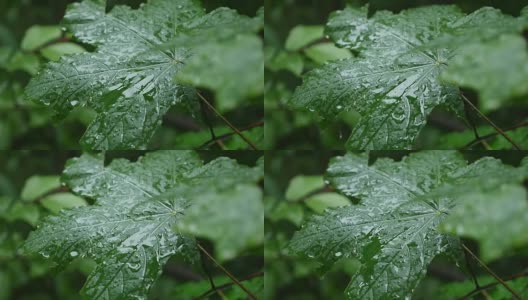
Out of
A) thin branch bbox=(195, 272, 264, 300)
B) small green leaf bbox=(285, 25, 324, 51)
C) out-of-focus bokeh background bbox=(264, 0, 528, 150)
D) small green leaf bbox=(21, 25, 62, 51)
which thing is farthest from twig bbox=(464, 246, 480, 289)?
small green leaf bbox=(21, 25, 62, 51)

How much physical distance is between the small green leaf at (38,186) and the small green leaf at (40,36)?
1.51 feet

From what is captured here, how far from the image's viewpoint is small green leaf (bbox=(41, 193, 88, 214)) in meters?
2.06

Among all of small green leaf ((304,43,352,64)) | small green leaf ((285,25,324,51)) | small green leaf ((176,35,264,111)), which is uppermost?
small green leaf ((176,35,264,111))

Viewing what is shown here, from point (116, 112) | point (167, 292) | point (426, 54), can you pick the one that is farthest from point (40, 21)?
point (426, 54)

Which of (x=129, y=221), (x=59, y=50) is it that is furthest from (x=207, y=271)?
(x=59, y=50)

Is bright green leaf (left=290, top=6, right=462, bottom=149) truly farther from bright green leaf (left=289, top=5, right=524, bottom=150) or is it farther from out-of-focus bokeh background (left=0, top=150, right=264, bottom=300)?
out-of-focus bokeh background (left=0, top=150, right=264, bottom=300)

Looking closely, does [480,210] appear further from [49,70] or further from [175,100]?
[49,70]

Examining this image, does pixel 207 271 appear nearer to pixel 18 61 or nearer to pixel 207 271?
pixel 207 271

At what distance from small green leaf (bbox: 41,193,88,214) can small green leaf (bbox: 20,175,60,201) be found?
51mm

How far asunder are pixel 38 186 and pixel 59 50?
1.60 ft

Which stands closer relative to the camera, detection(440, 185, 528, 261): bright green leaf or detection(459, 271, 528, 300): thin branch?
detection(440, 185, 528, 261): bright green leaf

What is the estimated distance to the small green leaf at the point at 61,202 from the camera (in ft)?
6.76

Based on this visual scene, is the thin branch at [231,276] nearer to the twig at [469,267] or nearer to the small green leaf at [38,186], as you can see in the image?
the twig at [469,267]

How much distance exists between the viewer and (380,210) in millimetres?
1695
